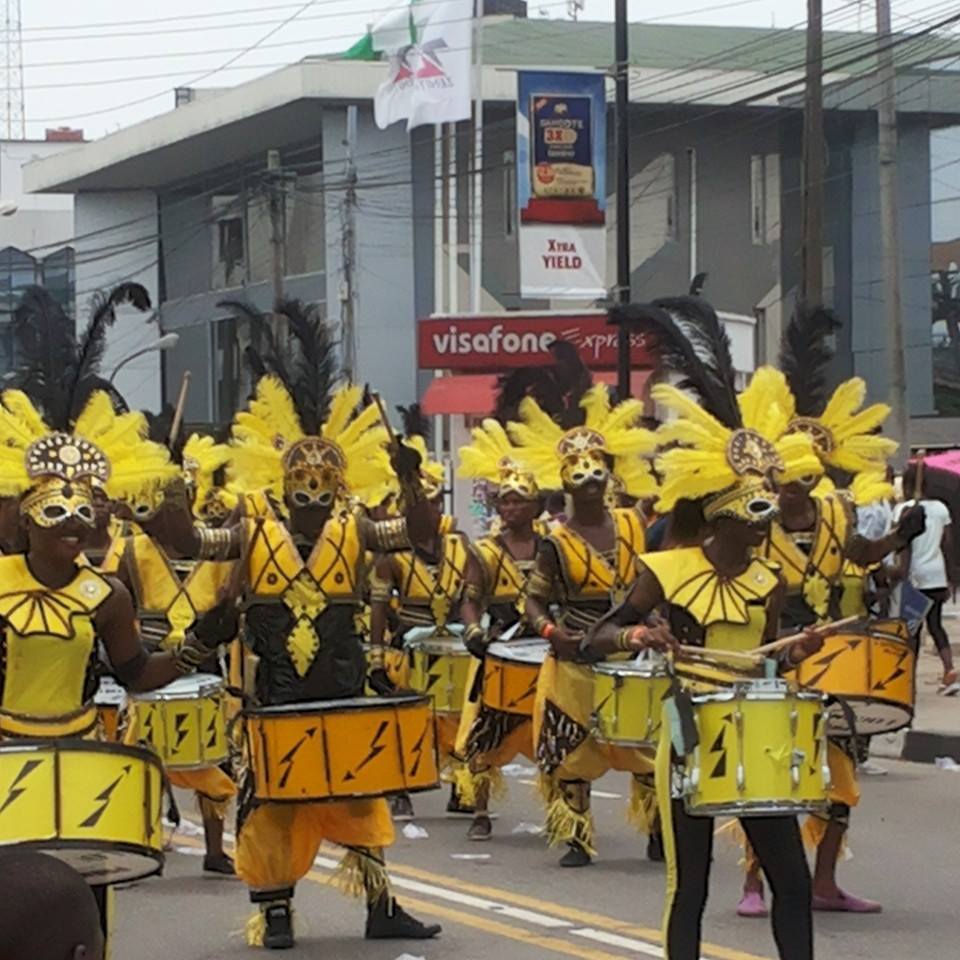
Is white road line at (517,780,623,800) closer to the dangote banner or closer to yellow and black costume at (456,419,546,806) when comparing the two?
yellow and black costume at (456,419,546,806)

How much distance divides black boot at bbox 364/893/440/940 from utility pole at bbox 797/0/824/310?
1597 centimetres

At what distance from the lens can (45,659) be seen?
7305mm

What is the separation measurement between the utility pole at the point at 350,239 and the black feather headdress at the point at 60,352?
27520mm

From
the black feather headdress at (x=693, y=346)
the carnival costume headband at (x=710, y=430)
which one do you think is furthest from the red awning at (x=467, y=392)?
the carnival costume headband at (x=710, y=430)

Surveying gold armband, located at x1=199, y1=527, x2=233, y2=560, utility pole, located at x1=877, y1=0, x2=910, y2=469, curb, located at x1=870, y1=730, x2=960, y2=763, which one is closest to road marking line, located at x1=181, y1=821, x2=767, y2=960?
gold armband, located at x1=199, y1=527, x2=233, y2=560

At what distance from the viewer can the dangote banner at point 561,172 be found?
27.8 metres

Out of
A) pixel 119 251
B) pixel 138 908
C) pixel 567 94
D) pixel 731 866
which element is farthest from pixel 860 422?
pixel 119 251

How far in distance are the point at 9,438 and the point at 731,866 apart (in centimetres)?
507

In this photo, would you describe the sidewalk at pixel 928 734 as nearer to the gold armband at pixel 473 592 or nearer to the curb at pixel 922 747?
the curb at pixel 922 747

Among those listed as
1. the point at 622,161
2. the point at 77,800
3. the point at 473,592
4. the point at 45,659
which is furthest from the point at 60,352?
the point at 622,161

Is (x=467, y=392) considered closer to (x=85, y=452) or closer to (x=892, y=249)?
(x=892, y=249)

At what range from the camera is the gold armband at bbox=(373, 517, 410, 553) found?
31.6 ft

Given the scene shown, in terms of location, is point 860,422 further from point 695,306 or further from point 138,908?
point 138,908

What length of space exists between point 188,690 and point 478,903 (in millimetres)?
1572
